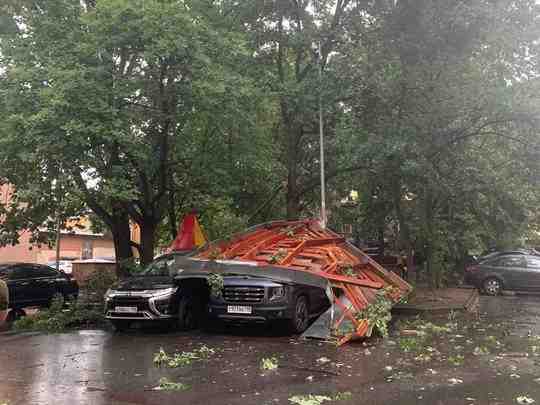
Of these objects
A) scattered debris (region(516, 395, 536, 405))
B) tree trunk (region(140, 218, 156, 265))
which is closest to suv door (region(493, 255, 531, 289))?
tree trunk (region(140, 218, 156, 265))

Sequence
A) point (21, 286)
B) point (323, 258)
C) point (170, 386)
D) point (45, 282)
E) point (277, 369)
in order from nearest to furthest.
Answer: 1. point (170, 386)
2. point (277, 369)
3. point (323, 258)
4. point (21, 286)
5. point (45, 282)

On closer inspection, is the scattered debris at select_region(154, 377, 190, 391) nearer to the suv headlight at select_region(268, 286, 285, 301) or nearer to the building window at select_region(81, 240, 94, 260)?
the suv headlight at select_region(268, 286, 285, 301)

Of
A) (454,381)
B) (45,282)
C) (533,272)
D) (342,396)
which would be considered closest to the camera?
(342,396)

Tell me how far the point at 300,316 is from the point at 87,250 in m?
40.2

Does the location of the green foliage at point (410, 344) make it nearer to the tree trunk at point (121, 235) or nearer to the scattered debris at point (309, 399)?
the scattered debris at point (309, 399)

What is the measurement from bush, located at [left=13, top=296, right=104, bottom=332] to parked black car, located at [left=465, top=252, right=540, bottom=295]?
14.0m

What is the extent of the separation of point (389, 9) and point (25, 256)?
99.3ft

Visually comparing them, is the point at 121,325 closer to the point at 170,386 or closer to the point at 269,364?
the point at 269,364

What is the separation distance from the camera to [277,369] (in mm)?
8125

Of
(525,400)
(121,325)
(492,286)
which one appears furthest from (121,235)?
(492,286)

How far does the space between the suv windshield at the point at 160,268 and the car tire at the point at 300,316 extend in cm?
299

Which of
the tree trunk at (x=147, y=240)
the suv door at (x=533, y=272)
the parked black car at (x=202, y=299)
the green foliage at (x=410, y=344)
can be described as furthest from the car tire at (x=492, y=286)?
the tree trunk at (x=147, y=240)

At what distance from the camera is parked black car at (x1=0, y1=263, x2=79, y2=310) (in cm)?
1523

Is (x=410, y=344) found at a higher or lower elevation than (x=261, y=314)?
lower
